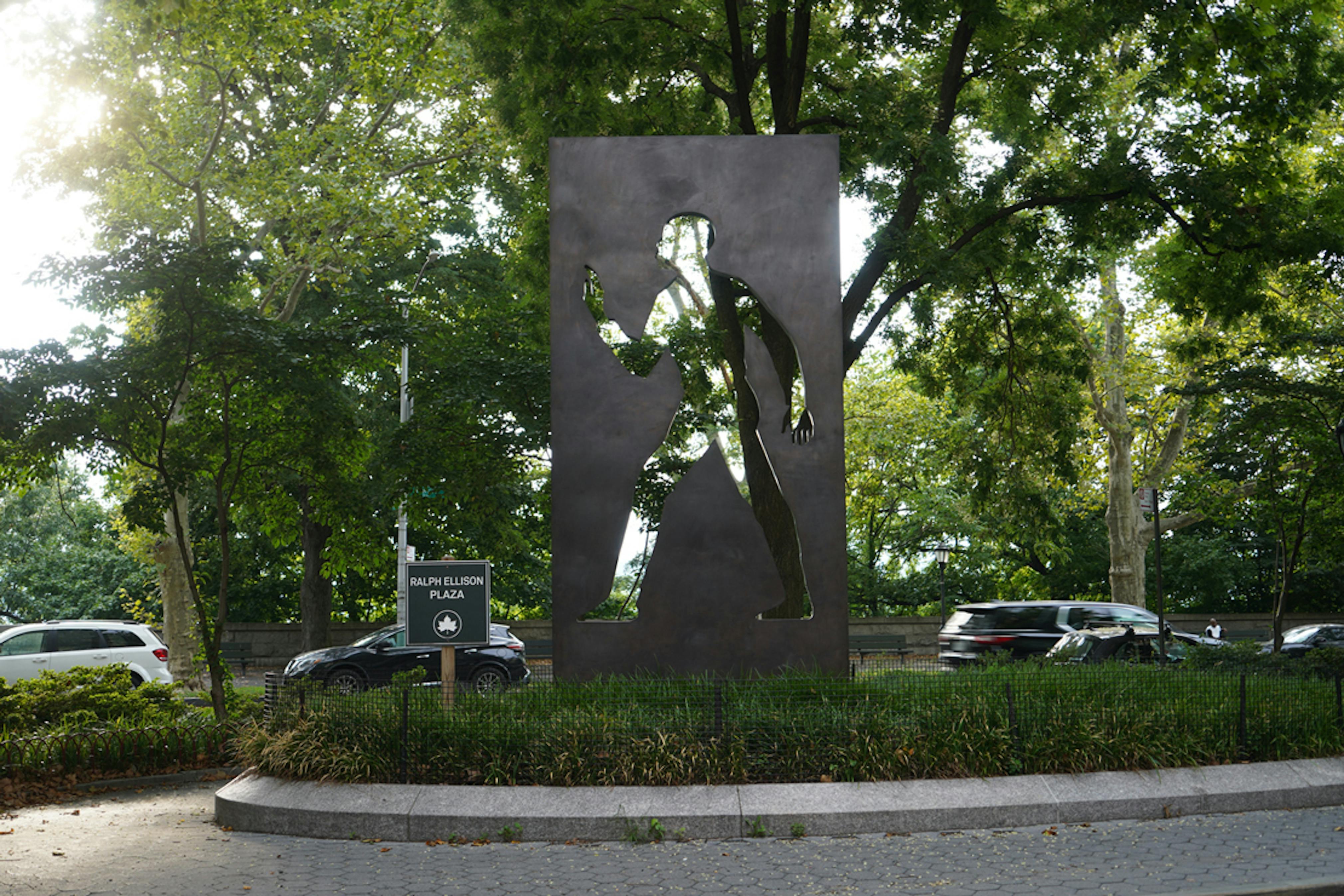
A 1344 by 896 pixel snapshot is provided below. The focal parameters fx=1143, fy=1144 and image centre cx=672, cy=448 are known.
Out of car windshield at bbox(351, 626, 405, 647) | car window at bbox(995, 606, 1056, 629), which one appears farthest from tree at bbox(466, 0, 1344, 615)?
car windshield at bbox(351, 626, 405, 647)

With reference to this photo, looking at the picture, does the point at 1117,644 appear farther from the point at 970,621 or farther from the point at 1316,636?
the point at 1316,636

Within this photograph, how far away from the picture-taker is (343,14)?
19.5 m

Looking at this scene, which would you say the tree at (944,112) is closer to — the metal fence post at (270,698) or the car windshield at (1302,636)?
the metal fence post at (270,698)

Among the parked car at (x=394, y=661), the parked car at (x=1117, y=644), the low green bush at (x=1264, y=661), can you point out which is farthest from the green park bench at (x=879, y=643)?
the low green bush at (x=1264, y=661)

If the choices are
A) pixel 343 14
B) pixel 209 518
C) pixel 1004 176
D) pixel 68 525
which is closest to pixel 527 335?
pixel 343 14

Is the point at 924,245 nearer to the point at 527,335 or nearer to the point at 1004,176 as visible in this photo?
the point at 1004,176

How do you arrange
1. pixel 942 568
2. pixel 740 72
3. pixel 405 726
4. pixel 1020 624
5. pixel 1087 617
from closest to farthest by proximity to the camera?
1. pixel 405 726
2. pixel 740 72
3. pixel 1020 624
4. pixel 1087 617
5. pixel 942 568

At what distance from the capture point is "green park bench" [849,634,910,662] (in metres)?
27.6

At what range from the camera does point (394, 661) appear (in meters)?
18.9

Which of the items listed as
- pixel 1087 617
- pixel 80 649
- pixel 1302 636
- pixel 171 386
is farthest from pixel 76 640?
pixel 1302 636

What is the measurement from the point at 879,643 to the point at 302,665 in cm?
1498

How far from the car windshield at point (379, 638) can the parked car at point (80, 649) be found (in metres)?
3.10

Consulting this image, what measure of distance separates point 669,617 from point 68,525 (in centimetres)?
3656

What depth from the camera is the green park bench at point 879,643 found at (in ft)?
90.5
